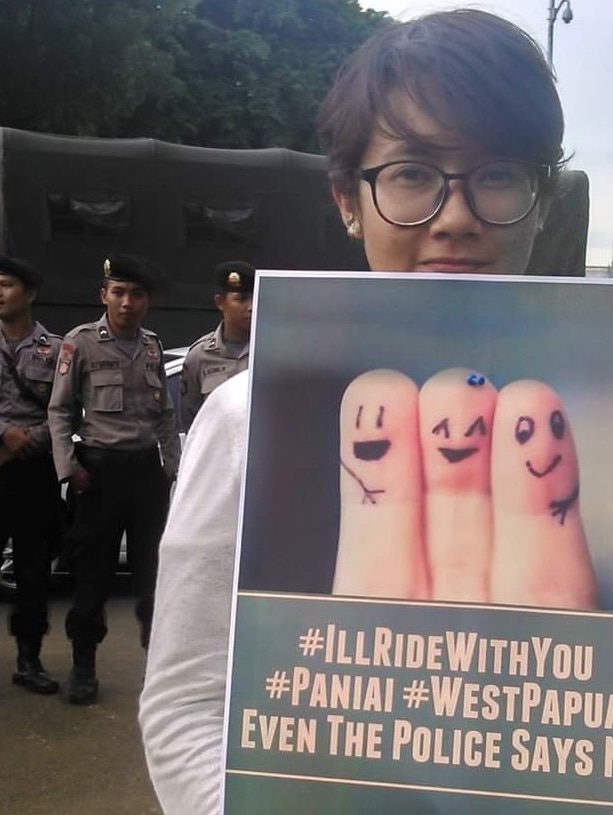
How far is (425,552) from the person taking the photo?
827 millimetres

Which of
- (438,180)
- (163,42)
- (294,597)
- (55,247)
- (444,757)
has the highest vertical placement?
(163,42)

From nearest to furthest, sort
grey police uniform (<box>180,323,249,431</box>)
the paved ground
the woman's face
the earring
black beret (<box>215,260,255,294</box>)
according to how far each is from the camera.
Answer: the woman's face
the earring
the paved ground
grey police uniform (<box>180,323,249,431</box>)
black beret (<box>215,260,255,294</box>)

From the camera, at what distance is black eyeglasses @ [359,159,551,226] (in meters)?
0.93

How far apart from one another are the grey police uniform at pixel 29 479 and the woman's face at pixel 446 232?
12.0ft

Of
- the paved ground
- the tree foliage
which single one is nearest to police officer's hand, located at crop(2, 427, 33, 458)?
the paved ground

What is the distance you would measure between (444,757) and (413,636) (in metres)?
0.09

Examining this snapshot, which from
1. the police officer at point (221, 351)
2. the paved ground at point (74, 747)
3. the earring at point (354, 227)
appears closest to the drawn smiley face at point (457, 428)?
the earring at point (354, 227)

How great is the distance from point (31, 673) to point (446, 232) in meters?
3.89

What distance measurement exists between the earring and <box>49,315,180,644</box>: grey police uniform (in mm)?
3388

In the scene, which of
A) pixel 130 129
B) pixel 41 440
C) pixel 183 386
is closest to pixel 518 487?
pixel 41 440

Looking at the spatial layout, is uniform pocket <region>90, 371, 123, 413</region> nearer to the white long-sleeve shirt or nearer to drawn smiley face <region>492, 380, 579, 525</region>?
the white long-sleeve shirt

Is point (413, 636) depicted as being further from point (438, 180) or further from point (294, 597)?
point (438, 180)

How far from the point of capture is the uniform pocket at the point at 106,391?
14.5ft

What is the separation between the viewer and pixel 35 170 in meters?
7.95
